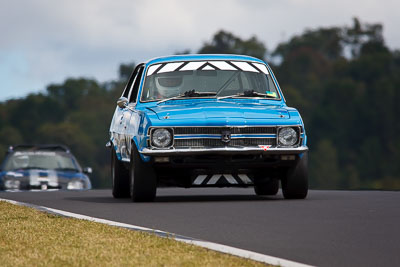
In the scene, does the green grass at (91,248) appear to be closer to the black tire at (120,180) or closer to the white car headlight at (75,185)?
the black tire at (120,180)

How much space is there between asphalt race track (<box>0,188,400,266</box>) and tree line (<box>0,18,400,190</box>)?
93.6 metres

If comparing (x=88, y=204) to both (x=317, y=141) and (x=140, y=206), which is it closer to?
(x=140, y=206)

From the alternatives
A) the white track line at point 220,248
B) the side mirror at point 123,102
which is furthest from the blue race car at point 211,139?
the white track line at point 220,248

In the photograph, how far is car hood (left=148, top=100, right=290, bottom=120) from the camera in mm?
14648

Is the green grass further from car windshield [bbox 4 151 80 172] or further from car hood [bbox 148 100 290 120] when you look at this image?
car windshield [bbox 4 151 80 172]

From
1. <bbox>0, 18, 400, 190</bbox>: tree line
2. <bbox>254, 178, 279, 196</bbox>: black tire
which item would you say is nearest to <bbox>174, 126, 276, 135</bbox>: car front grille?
<bbox>254, 178, 279, 196</bbox>: black tire

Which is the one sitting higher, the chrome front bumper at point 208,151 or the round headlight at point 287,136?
the round headlight at point 287,136

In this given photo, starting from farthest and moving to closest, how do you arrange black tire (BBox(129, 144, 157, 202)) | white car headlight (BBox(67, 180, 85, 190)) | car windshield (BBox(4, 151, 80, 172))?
car windshield (BBox(4, 151, 80, 172))
white car headlight (BBox(67, 180, 85, 190))
black tire (BBox(129, 144, 157, 202))

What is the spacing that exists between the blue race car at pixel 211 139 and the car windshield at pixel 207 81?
0.6 inches


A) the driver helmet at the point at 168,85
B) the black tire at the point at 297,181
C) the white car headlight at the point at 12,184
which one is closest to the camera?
the black tire at the point at 297,181

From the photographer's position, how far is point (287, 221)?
1145 centimetres

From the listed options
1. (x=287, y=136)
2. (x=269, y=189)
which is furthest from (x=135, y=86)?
(x=287, y=136)

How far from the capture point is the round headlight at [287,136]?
14695 mm

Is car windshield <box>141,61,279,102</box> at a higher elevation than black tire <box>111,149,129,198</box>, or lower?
higher
